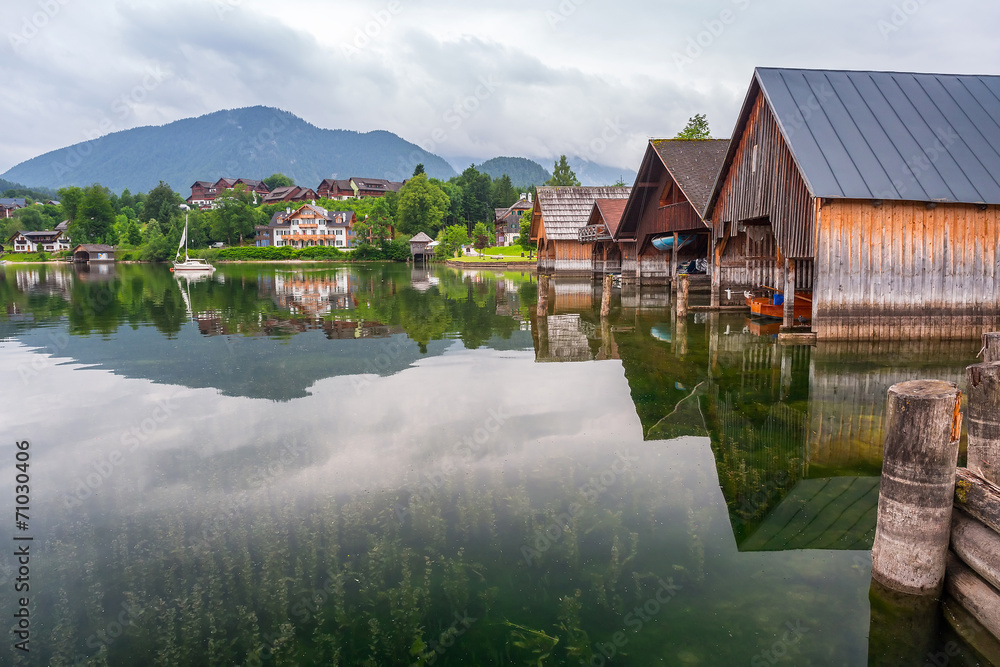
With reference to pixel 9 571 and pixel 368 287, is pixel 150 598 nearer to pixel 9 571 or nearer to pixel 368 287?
pixel 9 571

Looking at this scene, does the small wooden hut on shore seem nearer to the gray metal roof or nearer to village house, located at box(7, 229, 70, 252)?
village house, located at box(7, 229, 70, 252)

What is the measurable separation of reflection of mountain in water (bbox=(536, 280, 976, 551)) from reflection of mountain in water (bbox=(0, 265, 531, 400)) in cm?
382

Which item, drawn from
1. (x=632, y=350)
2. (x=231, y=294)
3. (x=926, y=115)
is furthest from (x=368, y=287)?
(x=926, y=115)

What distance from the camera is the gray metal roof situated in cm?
1550

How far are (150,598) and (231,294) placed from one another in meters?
33.1

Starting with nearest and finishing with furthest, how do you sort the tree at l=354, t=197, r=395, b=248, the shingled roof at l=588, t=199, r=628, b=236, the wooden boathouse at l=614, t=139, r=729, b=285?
the wooden boathouse at l=614, t=139, r=729, b=285 < the shingled roof at l=588, t=199, r=628, b=236 < the tree at l=354, t=197, r=395, b=248

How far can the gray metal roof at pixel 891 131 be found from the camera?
1550 centimetres

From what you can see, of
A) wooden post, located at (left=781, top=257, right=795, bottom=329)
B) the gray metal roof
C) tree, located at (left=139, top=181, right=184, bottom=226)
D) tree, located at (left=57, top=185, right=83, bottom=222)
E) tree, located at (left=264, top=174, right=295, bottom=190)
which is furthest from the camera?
tree, located at (left=264, top=174, right=295, bottom=190)

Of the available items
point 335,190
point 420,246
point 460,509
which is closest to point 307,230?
point 420,246

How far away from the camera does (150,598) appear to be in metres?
5.26

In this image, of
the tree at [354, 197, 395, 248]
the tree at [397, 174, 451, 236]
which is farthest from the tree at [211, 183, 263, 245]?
the tree at [397, 174, 451, 236]

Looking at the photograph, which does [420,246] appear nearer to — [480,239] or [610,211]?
→ [480,239]


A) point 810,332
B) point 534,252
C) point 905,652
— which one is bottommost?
point 905,652

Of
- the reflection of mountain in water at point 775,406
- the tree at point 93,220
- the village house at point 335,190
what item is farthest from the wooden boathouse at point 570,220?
the village house at point 335,190
